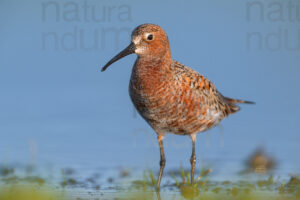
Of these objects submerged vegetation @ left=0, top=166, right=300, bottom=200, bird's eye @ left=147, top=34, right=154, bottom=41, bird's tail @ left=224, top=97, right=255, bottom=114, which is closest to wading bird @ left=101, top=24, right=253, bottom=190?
bird's eye @ left=147, top=34, right=154, bottom=41

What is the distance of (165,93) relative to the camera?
32.8 feet

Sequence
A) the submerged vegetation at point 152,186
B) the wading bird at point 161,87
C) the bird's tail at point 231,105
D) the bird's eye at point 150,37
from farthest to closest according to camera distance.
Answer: the bird's tail at point 231,105, the bird's eye at point 150,37, the wading bird at point 161,87, the submerged vegetation at point 152,186

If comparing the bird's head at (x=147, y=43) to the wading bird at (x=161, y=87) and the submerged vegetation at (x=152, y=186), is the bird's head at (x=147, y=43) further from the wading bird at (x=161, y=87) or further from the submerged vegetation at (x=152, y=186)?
the submerged vegetation at (x=152, y=186)

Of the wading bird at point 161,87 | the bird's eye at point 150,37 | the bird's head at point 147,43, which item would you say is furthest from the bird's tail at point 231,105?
the bird's eye at point 150,37

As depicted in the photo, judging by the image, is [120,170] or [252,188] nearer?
[252,188]

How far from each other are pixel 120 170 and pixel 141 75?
253 centimetres

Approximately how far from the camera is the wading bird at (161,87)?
1002cm

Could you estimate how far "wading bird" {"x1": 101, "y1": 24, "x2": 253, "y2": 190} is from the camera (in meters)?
10.0

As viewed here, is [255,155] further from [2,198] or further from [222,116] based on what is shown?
[2,198]

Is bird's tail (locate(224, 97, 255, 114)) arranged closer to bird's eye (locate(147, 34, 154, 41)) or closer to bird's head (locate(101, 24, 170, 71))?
bird's head (locate(101, 24, 170, 71))

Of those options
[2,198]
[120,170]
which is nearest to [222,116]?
[120,170]

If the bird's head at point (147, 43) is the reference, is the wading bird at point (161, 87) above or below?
below

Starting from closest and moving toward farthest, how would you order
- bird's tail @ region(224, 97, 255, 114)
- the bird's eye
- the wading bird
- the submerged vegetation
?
the submerged vegetation < the wading bird < the bird's eye < bird's tail @ region(224, 97, 255, 114)

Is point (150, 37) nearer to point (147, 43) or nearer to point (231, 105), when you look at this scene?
point (147, 43)
